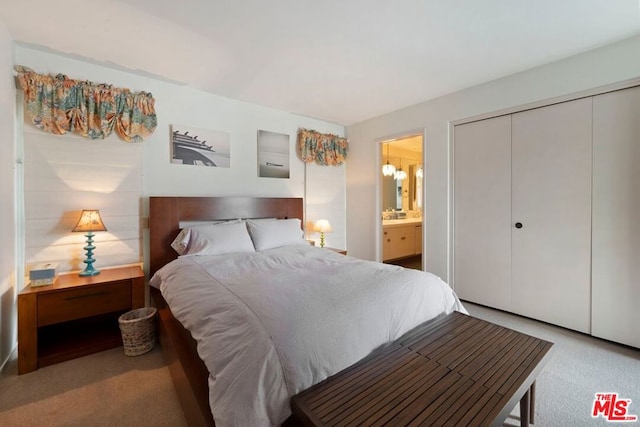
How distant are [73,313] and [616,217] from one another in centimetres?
432

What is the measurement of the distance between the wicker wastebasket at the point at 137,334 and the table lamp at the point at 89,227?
0.52 metres

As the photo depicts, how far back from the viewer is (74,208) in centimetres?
238

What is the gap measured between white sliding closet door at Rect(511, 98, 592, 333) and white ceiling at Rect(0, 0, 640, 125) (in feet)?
1.92

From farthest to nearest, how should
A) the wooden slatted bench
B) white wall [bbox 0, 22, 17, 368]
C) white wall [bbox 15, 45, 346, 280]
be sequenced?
white wall [bbox 15, 45, 346, 280] → white wall [bbox 0, 22, 17, 368] → the wooden slatted bench

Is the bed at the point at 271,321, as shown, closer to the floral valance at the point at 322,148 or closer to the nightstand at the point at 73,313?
the nightstand at the point at 73,313

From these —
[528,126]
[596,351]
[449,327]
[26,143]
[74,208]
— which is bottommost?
[596,351]

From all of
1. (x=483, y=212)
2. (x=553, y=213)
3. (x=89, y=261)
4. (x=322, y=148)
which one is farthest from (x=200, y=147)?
(x=553, y=213)

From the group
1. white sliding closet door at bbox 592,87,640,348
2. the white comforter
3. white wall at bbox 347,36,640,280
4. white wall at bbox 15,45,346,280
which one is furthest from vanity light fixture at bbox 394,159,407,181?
the white comforter

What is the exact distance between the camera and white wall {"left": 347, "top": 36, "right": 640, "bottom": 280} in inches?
89.4

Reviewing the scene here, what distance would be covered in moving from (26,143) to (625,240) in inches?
192

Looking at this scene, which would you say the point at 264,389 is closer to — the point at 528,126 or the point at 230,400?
the point at 230,400

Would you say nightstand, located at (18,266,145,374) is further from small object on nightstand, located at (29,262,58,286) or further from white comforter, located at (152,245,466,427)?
white comforter, located at (152,245,466,427)

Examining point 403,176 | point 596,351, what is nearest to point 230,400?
point 596,351
